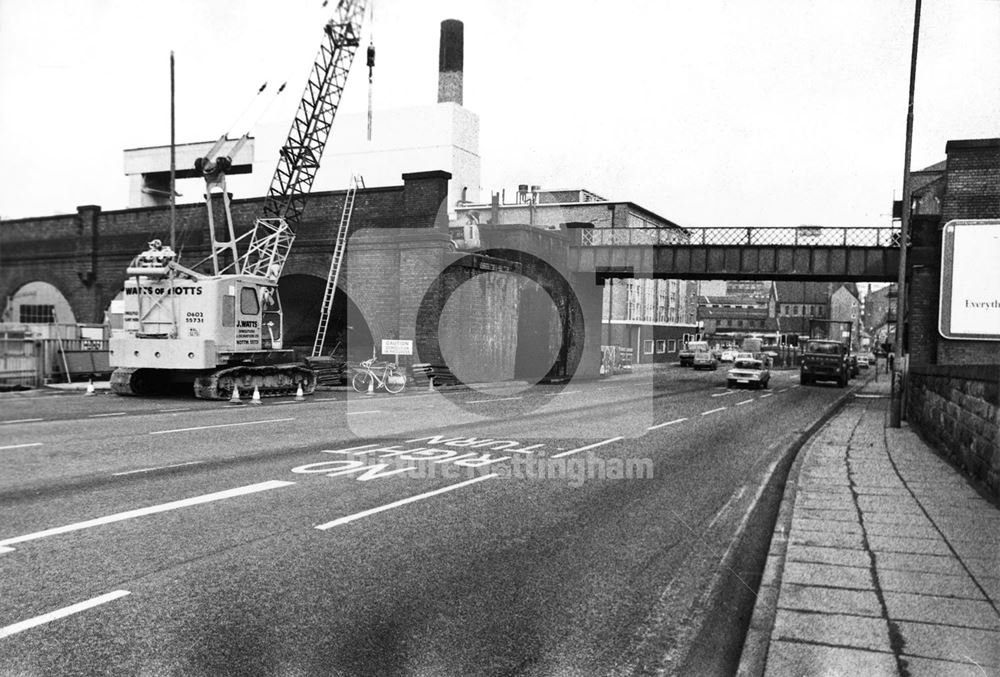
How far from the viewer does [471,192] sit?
60844 mm

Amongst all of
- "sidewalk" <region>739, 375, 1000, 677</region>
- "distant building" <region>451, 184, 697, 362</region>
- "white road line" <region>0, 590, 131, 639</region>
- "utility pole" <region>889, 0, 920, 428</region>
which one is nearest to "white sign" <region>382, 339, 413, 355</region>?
"utility pole" <region>889, 0, 920, 428</region>

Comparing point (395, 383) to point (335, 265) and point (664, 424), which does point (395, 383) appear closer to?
point (335, 265)

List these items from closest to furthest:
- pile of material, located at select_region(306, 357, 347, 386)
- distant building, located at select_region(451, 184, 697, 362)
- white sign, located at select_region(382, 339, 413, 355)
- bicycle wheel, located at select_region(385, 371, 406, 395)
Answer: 1. bicycle wheel, located at select_region(385, 371, 406, 395)
2. pile of material, located at select_region(306, 357, 347, 386)
3. white sign, located at select_region(382, 339, 413, 355)
4. distant building, located at select_region(451, 184, 697, 362)

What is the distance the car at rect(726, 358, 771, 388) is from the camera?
36625mm

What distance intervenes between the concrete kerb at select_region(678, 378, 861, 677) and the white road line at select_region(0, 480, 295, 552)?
548cm

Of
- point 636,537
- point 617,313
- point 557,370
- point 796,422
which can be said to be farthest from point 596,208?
point 636,537

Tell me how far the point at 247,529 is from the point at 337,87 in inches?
1507

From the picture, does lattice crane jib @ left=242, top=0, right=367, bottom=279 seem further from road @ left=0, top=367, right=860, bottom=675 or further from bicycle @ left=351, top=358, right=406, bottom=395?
road @ left=0, top=367, right=860, bottom=675

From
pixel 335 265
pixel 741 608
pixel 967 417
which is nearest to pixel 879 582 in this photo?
pixel 741 608

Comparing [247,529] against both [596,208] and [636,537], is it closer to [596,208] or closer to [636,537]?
[636,537]

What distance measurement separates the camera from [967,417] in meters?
11.3

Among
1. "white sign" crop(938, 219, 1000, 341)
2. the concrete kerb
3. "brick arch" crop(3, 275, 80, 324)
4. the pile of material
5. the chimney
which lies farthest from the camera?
the chimney

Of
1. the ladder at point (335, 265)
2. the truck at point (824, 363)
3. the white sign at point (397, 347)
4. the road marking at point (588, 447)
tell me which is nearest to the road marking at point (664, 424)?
the road marking at point (588, 447)

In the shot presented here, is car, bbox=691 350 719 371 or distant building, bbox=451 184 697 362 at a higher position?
distant building, bbox=451 184 697 362
